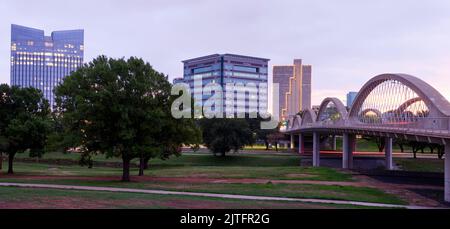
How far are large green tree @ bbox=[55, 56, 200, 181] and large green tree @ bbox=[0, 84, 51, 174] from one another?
726 centimetres

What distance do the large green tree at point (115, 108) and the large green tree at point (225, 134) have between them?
4803 centimetres

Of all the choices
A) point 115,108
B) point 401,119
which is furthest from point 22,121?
point 401,119

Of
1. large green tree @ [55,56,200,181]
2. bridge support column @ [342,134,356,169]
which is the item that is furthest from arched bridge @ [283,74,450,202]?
large green tree @ [55,56,200,181]

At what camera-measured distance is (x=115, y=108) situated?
1344 inches

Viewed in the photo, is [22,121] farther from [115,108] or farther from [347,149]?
[347,149]

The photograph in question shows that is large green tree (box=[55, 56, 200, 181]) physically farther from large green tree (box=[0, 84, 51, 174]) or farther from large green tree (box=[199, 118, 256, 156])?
large green tree (box=[199, 118, 256, 156])

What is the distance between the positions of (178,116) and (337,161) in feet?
182

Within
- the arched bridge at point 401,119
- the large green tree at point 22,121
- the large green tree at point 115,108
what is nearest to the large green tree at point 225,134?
the arched bridge at point 401,119

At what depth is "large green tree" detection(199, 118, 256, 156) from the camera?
3381 inches

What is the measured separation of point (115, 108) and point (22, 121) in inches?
596

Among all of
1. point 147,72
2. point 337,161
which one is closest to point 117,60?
point 147,72

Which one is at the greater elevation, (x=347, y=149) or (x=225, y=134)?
(x=225, y=134)

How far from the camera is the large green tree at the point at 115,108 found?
114 ft
